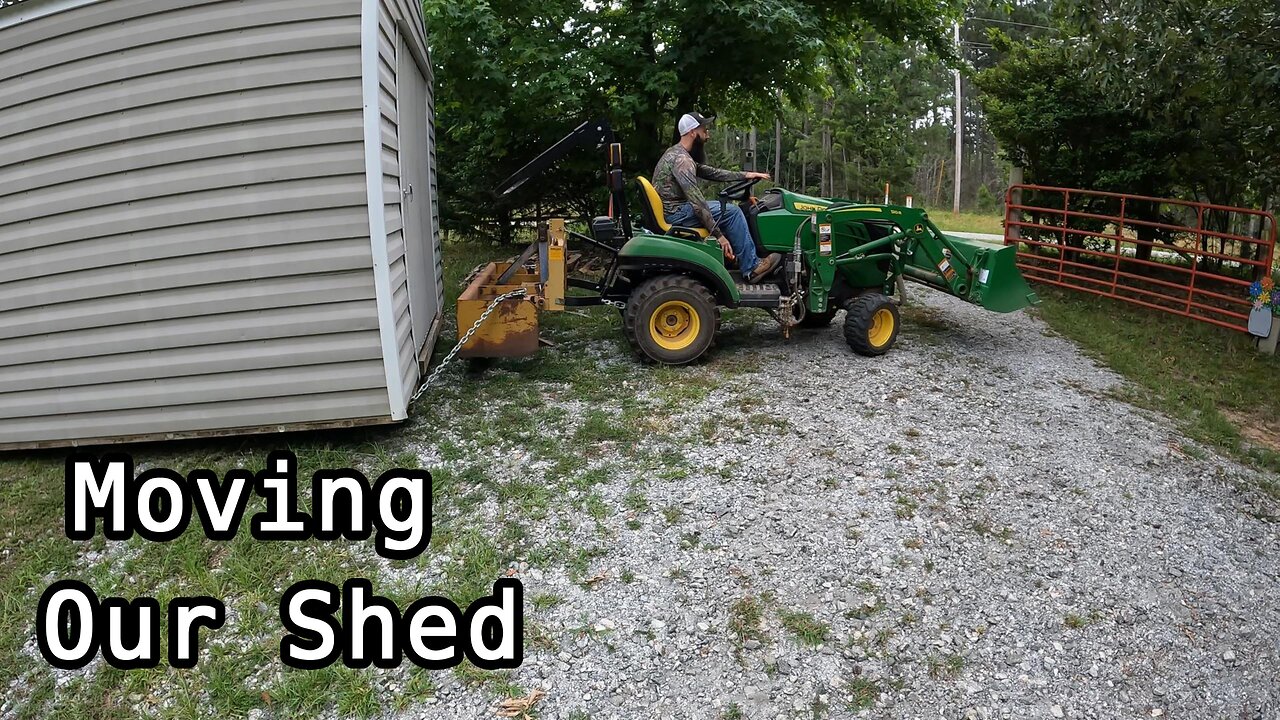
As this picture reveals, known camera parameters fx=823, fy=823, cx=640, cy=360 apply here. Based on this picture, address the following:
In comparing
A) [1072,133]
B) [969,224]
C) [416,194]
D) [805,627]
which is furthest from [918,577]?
[969,224]

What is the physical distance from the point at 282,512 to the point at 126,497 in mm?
878

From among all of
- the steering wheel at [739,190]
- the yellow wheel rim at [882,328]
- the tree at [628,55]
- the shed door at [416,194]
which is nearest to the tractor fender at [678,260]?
the steering wheel at [739,190]

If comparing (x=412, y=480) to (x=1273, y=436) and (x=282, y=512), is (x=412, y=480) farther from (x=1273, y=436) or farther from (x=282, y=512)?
(x=1273, y=436)

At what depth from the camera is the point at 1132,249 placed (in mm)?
11773

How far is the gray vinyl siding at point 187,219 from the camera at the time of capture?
4.18 m

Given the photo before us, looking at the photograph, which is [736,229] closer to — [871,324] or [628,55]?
[871,324]

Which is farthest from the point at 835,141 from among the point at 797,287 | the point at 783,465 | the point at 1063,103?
the point at 783,465

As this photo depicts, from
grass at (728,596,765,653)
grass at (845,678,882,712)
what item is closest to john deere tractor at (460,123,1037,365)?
grass at (728,596,765,653)

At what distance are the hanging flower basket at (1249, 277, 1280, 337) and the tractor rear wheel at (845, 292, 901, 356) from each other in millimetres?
3635

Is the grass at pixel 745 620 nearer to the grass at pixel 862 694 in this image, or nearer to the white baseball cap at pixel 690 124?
the grass at pixel 862 694

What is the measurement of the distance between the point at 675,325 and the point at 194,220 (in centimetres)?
325

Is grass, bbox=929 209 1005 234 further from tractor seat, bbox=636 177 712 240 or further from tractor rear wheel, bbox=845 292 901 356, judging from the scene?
tractor seat, bbox=636 177 712 240

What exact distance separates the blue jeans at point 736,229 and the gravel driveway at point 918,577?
1.39 m

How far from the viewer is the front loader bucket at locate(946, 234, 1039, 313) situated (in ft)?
21.1
